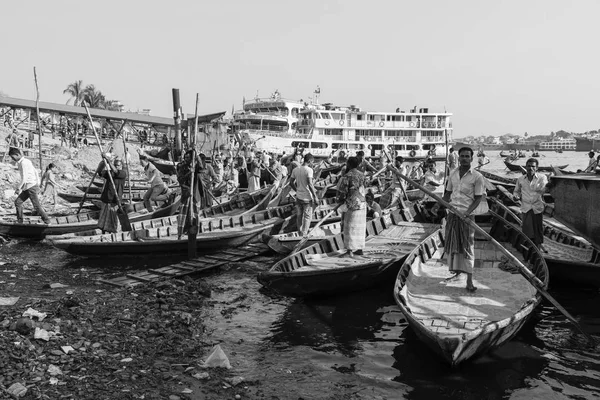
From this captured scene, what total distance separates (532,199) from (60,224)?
428 inches

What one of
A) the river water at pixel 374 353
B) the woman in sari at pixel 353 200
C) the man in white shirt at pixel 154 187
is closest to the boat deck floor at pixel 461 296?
the river water at pixel 374 353

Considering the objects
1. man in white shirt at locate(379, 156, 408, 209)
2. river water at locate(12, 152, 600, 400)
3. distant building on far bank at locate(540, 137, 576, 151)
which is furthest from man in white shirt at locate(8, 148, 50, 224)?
distant building on far bank at locate(540, 137, 576, 151)

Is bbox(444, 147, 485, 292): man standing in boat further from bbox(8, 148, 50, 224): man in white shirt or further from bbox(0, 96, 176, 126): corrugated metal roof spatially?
bbox(0, 96, 176, 126): corrugated metal roof

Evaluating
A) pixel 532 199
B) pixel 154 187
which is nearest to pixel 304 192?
pixel 532 199

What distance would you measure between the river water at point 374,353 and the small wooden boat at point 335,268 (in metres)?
0.37

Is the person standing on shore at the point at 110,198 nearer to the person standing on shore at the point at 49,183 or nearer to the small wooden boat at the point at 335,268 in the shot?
the small wooden boat at the point at 335,268

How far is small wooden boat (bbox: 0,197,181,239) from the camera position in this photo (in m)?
12.1

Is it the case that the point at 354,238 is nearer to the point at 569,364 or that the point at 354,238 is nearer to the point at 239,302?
the point at 239,302

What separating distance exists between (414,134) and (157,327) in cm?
4451

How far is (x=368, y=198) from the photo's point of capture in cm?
1187

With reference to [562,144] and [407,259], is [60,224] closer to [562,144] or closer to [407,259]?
[407,259]

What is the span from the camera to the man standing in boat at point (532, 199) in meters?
8.64

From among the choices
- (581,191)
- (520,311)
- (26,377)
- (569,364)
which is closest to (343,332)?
(520,311)

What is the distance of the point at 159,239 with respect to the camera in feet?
35.4
